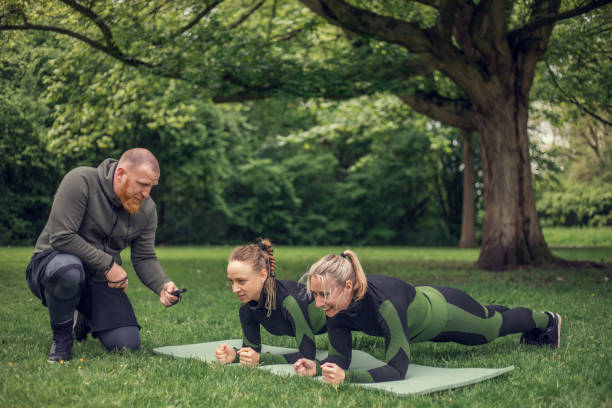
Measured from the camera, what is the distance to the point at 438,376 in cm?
406

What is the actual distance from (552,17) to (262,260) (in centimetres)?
836

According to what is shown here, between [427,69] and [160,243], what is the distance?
19.9 metres

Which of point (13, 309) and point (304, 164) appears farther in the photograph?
point (304, 164)

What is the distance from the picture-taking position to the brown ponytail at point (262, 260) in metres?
4.39

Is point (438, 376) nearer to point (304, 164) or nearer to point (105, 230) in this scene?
point (105, 230)

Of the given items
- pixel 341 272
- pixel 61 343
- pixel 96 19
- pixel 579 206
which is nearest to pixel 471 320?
pixel 341 272

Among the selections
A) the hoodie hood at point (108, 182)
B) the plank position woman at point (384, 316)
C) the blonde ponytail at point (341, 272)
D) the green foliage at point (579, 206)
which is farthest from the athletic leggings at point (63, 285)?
the green foliage at point (579, 206)

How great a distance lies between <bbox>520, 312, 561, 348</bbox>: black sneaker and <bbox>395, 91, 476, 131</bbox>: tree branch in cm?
975

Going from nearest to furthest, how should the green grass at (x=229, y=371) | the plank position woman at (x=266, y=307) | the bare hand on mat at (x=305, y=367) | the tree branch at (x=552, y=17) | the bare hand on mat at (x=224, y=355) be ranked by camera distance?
the green grass at (x=229, y=371), the bare hand on mat at (x=305, y=367), the plank position woman at (x=266, y=307), the bare hand on mat at (x=224, y=355), the tree branch at (x=552, y=17)

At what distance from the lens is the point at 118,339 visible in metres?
4.93

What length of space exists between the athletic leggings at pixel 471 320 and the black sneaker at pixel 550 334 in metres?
0.36

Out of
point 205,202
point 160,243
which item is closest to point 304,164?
point 205,202

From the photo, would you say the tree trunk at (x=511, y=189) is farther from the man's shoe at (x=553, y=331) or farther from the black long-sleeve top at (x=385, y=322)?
the black long-sleeve top at (x=385, y=322)

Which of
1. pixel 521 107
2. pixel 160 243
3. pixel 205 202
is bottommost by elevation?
pixel 160 243
